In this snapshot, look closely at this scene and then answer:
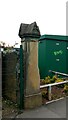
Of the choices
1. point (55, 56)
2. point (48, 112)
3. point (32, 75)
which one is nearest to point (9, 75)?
point (32, 75)

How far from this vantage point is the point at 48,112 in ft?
20.3

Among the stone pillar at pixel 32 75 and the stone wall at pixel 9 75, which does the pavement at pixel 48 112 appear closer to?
the stone pillar at pixel 32 75

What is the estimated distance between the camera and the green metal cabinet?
466 inches

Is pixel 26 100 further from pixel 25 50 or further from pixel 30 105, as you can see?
pixel 25 50

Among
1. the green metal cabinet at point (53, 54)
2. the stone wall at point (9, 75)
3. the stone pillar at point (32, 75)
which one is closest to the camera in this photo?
the stone pillar at point (32, 75)

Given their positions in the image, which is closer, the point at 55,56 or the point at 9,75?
the point at 9,75

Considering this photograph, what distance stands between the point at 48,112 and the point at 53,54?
242 inches

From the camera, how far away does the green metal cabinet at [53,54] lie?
Result: 11828mm

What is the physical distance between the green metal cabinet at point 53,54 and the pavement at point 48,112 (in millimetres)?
4999

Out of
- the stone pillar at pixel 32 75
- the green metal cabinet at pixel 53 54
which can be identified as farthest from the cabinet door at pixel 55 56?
the stone pillar at pixel 32 75

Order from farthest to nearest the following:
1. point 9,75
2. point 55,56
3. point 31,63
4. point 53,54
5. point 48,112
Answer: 1. point 55,56
2. point 53,54
3. point 9,75
4. point 31,63
5. point 48,112

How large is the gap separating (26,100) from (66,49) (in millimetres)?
6630

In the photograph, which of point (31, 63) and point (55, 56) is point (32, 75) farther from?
point (55, 56)

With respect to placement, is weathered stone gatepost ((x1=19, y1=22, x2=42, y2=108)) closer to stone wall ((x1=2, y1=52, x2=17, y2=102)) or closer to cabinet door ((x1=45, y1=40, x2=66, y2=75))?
stone wall ((x1=2, y1=52, x2=17, y2=102))
